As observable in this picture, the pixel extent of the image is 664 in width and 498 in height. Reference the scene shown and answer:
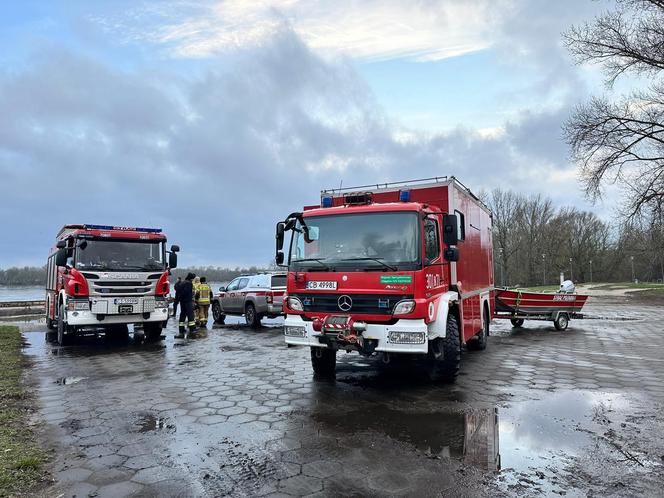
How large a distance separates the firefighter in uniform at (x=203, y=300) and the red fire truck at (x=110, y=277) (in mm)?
3460

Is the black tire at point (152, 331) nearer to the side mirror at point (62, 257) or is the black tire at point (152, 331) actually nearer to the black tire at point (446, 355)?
the side mirror at point (62, 257)

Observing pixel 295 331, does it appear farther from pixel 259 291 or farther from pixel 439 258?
pixel 259 291

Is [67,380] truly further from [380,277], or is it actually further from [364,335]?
[380,277]

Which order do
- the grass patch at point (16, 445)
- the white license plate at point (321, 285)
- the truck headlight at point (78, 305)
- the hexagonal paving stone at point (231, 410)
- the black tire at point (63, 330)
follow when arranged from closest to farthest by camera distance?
the grass patch at point (16, 445), the hexagonal paving stone at point (231, 410), the white license plate at point (321, 285), the truck headlight at point (78, 305), the black tire at point (63, 330)

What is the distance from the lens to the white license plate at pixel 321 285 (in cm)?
673

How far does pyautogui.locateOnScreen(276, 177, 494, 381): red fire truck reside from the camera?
635 centimetres

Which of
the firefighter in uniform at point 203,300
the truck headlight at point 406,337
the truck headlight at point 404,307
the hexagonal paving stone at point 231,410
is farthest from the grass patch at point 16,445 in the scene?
the firefighter in uniform at point 203,300

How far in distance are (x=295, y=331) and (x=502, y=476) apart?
364cm

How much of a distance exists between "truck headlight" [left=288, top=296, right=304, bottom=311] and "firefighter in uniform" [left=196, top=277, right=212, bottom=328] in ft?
32.7

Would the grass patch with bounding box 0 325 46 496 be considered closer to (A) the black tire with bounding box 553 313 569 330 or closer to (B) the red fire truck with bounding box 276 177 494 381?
(B) the red fire truck with bounding box 276 177 494 381

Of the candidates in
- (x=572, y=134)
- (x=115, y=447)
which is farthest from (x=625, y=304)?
(x=115, y=447)

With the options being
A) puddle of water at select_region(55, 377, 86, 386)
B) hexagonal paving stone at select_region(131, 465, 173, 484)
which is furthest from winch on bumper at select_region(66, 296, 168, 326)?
hexagonal paving stone at select_region(131, 465, 173, 484)

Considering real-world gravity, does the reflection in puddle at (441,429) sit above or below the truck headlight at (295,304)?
below

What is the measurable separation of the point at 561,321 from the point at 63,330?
14.4 m
